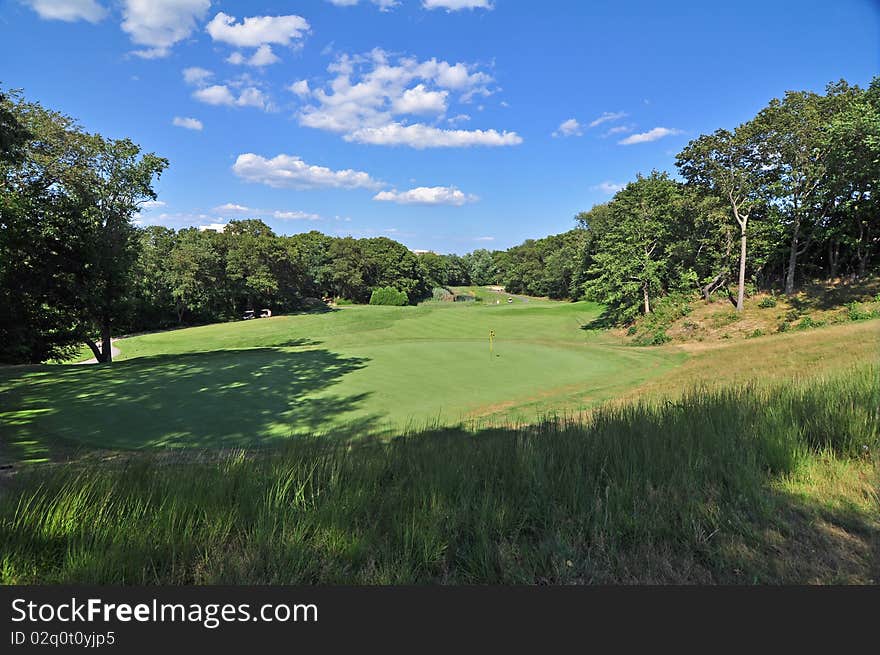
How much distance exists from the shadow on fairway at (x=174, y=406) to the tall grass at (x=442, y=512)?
13.2 ft

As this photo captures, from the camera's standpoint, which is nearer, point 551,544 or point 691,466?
point 551,544

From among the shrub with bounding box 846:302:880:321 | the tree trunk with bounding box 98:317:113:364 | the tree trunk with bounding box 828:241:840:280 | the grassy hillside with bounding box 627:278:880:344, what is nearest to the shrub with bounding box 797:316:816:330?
the grassy hillside with bounding box 627:278:880:344

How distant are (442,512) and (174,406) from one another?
8407 millimetres

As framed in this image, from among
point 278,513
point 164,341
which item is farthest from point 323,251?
point 278,513

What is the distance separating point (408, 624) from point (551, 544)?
1.15m

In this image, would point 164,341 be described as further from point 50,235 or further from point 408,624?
point 408,624

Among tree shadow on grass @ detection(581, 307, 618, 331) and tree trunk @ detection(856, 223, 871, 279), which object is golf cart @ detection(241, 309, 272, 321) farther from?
tree trunk @ detection(856, 223, 871, 279)

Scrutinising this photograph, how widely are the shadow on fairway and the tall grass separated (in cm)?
402

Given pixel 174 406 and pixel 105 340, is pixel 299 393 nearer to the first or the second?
pixel 174 406

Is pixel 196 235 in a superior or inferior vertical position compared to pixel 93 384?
superior

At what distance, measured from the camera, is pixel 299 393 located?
10547 mm

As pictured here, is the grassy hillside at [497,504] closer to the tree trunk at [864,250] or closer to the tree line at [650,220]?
the tree line at [650,220]

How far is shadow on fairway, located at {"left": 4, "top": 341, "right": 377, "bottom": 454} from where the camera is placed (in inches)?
283

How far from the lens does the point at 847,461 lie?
363 centimetres
